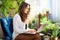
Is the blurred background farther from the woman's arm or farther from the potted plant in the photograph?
the woman's arm

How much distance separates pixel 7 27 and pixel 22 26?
198mm

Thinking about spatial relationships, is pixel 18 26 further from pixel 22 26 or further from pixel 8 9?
pixel 8 9

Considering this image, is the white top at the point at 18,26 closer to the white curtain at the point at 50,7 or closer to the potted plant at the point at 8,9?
the potted plant at the point at 8,9

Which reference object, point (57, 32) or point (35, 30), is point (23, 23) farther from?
point (57, 32)

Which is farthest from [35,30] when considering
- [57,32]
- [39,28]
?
[57,32]

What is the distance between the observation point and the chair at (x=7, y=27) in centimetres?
239

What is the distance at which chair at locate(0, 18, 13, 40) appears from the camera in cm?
239

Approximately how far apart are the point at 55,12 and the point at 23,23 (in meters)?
0.49

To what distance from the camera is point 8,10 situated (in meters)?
2.47

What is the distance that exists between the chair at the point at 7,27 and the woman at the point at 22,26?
0.17 feet

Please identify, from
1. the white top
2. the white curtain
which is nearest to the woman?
the white top

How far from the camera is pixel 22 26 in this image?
2.36 meters

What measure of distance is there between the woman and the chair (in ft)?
0.17

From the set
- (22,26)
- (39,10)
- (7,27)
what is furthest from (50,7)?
(7,27)
